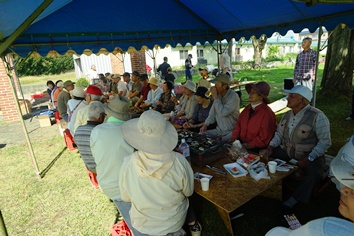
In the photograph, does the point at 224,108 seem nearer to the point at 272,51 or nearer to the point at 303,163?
the point at 303,163

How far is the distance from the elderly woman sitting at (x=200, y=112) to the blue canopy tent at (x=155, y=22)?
1.86 m

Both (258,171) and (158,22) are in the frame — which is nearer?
(258,171)

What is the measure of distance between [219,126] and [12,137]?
6.81 m

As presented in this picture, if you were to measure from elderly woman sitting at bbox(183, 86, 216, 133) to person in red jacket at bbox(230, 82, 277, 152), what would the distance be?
3.87 ft

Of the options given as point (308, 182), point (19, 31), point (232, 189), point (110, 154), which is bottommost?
A: point (308, 182)

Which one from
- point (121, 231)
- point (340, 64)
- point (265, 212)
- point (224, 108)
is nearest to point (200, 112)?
point (224, 108)

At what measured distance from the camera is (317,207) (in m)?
2.75

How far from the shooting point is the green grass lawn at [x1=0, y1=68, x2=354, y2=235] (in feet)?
9.39

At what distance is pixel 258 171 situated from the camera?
219cm

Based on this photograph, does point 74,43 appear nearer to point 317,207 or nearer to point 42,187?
point 42,187

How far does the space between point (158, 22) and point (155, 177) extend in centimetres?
442

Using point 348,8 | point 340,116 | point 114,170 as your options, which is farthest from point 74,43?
point 340,116

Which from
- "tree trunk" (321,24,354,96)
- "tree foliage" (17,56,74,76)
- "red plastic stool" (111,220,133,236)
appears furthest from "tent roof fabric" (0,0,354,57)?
"tree foliage" (17,56,74,76)

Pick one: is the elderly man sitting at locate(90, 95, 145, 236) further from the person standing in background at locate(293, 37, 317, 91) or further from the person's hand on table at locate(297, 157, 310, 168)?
the person standing in background at locate(293, 37, 317, 91)
